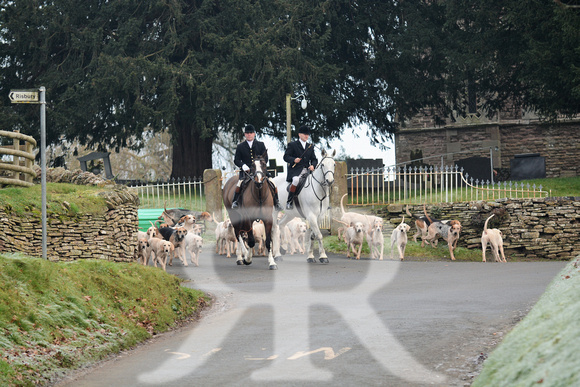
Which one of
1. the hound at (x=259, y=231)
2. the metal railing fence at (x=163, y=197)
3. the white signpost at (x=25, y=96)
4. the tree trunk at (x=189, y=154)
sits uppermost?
the tree trunk at (x=189, y=154)

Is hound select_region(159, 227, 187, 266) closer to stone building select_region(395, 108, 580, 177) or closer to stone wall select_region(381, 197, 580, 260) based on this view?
stone wall select_region(381, 197, 580, 260)

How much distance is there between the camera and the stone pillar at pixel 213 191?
96.8 ft

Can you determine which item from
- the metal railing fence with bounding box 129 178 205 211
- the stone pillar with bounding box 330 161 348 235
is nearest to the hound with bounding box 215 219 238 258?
the stone pillar with bounding box 330 161 348 235

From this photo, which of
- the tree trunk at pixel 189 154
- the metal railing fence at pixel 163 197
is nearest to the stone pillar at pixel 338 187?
the metal railing fence at pixel 163 197

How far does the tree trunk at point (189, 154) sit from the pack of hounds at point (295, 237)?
14935 mm

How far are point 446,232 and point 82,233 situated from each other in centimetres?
1074

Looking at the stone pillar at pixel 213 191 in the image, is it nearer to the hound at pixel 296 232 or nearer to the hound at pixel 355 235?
the hound at pixel 296 232

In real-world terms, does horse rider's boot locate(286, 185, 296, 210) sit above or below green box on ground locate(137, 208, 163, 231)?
above

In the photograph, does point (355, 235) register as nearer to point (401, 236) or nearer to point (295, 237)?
point (401, 236)

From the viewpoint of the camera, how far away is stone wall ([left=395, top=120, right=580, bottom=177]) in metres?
43.3

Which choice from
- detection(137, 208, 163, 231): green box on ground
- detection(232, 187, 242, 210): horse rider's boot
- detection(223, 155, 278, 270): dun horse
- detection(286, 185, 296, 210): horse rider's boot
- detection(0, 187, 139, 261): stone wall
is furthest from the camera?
detection(137, 208, 163, 231): green box on ground

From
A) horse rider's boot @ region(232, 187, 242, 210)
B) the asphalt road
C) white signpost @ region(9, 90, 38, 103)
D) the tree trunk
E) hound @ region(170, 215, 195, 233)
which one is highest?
the tree trunk

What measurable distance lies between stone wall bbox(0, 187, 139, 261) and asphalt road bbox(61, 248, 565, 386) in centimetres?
259

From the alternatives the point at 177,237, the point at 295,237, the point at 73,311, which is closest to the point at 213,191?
the point at 295,237
